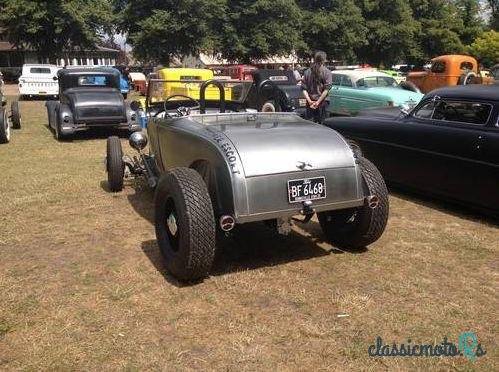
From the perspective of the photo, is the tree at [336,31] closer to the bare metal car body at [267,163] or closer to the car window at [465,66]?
the car window at [465,66]

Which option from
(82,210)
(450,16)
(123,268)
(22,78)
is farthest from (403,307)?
(450,16)

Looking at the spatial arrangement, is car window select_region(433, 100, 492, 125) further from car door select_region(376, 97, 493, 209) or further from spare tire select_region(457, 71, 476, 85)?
spare tire select_region(457, 71, 476, 85)

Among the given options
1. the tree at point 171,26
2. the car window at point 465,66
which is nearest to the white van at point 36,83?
the tree at point 171,26

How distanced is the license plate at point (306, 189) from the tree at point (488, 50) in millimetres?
38950

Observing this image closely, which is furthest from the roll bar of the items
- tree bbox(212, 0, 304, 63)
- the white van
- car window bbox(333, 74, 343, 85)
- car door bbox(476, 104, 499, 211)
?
tree bbox(212, 0, 304, 63)

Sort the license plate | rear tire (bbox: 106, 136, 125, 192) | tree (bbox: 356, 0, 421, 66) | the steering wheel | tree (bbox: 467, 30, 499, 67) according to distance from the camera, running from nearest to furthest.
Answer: the license plate
the steering wheel
rear tire (bbox: 106, 136, 125, 192)
tree (bbox: 467, 30, 499, 67)
tree (bbox: 356, 0, 421, 66)

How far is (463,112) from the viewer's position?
566 centimetres

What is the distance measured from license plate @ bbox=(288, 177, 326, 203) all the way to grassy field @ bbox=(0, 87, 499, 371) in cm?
67

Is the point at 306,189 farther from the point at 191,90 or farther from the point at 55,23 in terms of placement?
the point at 55,23

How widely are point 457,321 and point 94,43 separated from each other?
1548 inches

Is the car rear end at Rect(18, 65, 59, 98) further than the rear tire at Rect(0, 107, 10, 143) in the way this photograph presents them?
Yes

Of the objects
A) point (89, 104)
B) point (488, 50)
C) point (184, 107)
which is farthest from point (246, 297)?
point (488, 50)

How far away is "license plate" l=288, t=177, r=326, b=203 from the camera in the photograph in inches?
147

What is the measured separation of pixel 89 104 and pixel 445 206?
7852 millimetres
